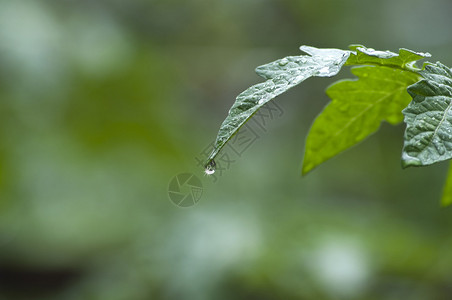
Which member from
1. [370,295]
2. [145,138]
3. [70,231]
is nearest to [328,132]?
[370,295]

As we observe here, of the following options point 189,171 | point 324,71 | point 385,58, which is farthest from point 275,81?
point 189,171

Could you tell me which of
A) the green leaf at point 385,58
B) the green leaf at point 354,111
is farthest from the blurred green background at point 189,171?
the green leaf at point 385,58

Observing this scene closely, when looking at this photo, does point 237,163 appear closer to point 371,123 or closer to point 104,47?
point 104,47

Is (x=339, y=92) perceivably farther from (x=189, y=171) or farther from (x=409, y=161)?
(x=189, y=171)

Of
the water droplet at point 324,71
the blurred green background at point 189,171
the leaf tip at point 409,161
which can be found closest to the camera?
the leaf tip at point 409,161

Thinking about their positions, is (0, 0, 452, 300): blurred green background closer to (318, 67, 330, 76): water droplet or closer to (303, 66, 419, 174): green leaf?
(303, 66, 419, 174): green leaf

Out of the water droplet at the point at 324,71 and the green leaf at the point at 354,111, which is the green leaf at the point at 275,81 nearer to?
the water droplet at the point at 324,71
